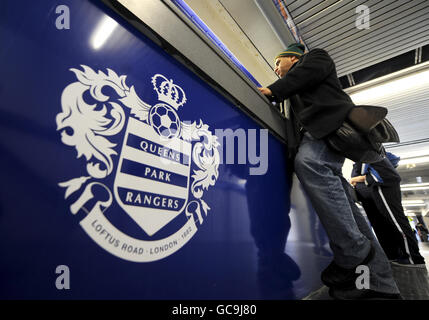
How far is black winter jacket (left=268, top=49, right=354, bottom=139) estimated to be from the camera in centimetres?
85

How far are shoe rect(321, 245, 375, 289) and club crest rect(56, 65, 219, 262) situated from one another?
0.66 metres

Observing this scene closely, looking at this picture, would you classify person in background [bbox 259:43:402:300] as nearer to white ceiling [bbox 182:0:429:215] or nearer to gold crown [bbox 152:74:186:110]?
gold crown [bbox 152:74:186:110]

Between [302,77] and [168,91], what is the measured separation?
677 millimetres

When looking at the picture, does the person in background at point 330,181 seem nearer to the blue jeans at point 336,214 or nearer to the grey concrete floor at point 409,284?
the blue jeans at point 336,214

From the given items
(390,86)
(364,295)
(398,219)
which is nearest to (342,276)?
(364,295)

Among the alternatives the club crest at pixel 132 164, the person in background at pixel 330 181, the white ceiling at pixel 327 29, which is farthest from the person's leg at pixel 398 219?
the club crest at pixel 132 164

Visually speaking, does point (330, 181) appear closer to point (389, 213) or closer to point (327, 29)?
point (389, 213)

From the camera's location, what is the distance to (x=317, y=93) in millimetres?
930

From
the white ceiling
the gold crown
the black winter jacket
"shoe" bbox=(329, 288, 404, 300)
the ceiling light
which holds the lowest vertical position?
"shoe" bbox=(329, 288, 404, 300)

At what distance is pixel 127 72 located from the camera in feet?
1.52

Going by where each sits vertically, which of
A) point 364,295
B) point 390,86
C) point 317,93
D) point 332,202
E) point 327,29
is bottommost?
point 364,295

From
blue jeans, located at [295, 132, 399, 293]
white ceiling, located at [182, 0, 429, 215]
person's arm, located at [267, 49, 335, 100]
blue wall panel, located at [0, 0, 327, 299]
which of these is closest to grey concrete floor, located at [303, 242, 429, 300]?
blue jeans, located at [295, 132, 399, 293]

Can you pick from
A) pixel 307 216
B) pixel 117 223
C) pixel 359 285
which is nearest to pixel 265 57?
pixel 307 216

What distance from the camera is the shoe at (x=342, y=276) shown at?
751mm
